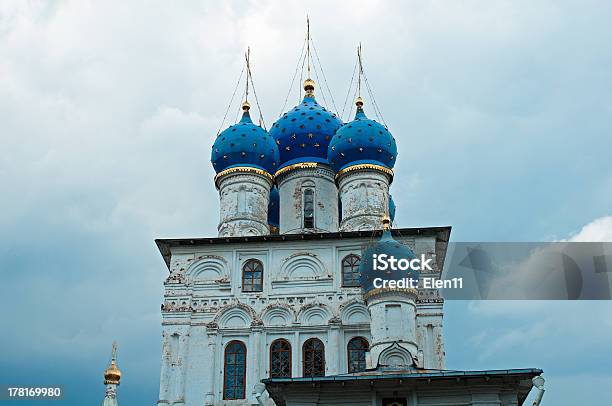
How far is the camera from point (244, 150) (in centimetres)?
2586

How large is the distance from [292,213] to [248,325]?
16.5 ft

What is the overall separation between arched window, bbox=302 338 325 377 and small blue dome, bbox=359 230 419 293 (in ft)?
8.85

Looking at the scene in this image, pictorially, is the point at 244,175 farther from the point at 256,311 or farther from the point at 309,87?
the point at 309,87

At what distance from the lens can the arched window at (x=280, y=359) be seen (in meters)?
21.4

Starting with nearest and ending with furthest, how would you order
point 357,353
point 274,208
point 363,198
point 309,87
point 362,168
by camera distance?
point 357,353, point 363,198, point 362,168, point 274,208, point 309,87

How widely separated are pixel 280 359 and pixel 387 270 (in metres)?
4.21

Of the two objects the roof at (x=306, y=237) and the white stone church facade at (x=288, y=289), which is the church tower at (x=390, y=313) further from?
the roof at (x=306, y=237)

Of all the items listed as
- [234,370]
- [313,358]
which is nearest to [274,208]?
[313,358]

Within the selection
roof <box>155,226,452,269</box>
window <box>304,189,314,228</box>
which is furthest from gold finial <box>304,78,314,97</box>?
roof <box>155,226,452,269</box>

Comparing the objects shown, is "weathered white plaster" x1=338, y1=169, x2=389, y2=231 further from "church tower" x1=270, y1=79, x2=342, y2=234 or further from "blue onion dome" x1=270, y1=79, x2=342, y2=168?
"blue onion dome" x1=270, y1=79, x2=342, y2=168

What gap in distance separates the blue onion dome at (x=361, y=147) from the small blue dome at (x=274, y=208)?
3.31m

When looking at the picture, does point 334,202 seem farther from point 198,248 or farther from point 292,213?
point 198,248

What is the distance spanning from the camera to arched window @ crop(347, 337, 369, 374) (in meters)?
21.3

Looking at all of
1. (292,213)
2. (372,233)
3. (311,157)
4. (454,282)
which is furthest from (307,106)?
(454,282)
